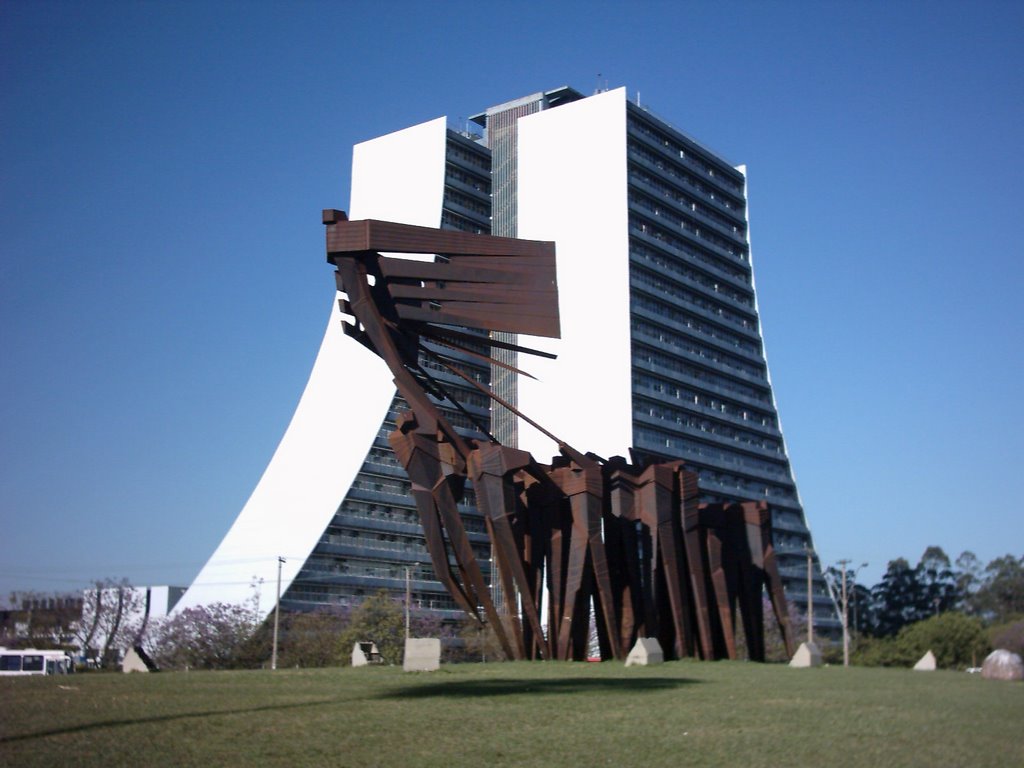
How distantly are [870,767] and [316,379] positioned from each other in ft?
195

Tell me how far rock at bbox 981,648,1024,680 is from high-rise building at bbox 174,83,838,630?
4575cm

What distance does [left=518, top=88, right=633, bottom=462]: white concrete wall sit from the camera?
7294 centimetres

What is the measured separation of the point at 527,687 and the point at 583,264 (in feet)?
191

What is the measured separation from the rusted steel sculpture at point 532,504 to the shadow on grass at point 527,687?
583 centimetres

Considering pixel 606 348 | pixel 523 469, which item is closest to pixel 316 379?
pixel 606 348

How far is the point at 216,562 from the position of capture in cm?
6581

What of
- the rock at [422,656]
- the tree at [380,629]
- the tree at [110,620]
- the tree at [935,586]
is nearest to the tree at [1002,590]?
the tree at [935,586]

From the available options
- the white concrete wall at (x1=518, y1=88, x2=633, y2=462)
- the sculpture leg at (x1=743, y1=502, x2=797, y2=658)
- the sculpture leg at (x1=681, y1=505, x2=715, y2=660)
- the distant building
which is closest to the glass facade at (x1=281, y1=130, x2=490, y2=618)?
the white concrete wall at (x1=518, y1=88, x2=633, y2=462)

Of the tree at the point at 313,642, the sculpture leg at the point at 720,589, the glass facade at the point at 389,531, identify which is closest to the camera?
the sculpture leg at the point at 720,589

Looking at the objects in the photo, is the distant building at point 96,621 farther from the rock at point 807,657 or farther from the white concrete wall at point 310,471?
the rock at point 807,657

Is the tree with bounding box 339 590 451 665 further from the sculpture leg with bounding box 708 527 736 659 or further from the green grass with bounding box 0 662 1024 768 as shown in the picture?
the green grass with bounding box 0 662 1024 768

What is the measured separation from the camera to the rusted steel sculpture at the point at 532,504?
85.3ft

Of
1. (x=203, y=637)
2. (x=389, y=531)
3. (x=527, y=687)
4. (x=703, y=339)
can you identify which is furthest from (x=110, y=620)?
(x=527, y=687)

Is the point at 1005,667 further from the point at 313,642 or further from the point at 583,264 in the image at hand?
the point at 583,264
